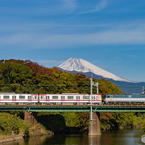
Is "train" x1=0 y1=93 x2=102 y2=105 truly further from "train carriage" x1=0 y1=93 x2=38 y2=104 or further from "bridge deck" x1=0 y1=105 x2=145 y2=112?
"bridge deck" x1=0 y1=105 x2=145 y2=112

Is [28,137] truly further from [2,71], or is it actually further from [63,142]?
[2,71]

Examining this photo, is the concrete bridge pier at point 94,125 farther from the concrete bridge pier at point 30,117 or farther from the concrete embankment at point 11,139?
the concrete embankment at point 11,139

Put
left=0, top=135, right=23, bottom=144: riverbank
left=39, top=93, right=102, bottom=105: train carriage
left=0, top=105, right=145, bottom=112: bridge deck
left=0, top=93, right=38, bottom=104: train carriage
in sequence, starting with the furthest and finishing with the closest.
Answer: left=0, top=93, right=38, bottom=104: train carriage, left=39, top=93, right=102, bottom=105: train carriage, left=0, top=105, right=145, bottom=112: bridge deck, left=0, top=135, right=23, bottom=144: riverbank

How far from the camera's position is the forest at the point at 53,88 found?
9262cm

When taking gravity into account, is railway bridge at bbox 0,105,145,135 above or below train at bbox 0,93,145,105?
below

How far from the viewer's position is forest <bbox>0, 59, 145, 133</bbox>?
92625mm

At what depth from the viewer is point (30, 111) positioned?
8350cm

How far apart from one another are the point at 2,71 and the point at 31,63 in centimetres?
1721

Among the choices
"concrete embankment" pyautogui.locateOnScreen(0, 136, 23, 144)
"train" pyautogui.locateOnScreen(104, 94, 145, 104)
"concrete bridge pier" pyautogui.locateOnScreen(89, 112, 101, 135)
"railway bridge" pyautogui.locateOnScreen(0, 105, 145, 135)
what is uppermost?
"train" pyautogui.locateOnScreen(104, 94, 145, 104)

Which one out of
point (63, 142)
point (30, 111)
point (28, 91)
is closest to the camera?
point (63, 142)

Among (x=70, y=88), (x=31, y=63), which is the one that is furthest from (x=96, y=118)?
(x=31, y=63)

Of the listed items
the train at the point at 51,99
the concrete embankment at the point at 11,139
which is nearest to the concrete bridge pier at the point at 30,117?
the train at the point at 51,99

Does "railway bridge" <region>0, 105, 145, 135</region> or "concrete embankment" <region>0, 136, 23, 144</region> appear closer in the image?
"concrete embankment" <region>0, 136, 23, 144</region>

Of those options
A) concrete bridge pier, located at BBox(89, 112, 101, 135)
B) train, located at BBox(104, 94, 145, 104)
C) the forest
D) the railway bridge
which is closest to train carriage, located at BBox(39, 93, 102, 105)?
the forest
